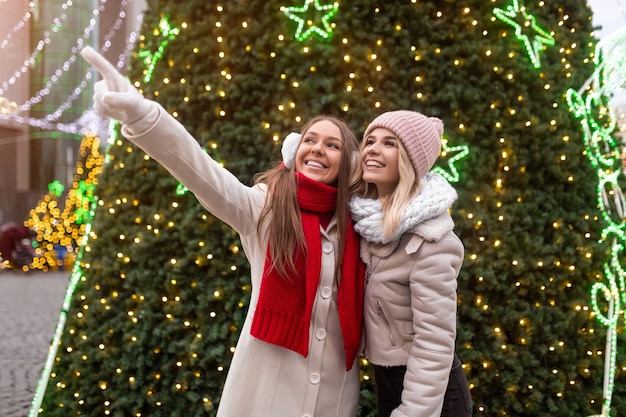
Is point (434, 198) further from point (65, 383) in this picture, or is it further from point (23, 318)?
point (23, 318)

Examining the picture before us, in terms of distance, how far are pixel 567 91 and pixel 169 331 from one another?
290cm

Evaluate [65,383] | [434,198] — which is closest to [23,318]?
[65,383]

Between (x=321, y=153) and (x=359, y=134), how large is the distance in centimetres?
123

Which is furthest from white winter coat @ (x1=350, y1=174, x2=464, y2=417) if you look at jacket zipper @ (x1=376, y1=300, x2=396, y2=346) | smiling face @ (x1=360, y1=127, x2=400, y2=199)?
smiling face @ (x1=360, y1=127, x2=400, y2=199)

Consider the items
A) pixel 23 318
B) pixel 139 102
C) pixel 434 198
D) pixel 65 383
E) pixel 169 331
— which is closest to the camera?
pixel 139 102

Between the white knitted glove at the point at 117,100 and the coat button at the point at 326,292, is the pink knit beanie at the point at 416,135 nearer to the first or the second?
the coat button at the point at 326,292

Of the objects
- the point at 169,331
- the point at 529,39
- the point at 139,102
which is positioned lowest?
the point at 169,331

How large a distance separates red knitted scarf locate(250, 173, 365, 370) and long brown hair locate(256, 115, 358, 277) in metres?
0.03

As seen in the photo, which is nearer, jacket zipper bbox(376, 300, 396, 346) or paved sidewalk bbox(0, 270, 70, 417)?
jacket zipper bbox(376, 300, 396, 346)

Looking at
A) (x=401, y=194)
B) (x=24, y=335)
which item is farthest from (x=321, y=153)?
(x=24, y=335)

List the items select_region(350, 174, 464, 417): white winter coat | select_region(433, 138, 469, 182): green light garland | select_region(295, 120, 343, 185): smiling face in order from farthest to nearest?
select_region(433, 138, 469, 182): green light garland, select_region(295, 120, 343, 185): smiling face, select_region(350, 174, 464, 417): white winter coat

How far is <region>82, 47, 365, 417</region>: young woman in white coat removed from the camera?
6.22ft

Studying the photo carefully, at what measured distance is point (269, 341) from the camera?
1896 millimetres

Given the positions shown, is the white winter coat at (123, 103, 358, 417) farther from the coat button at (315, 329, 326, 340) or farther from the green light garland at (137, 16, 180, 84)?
the green light garland at (137, 16, 180, 84)
